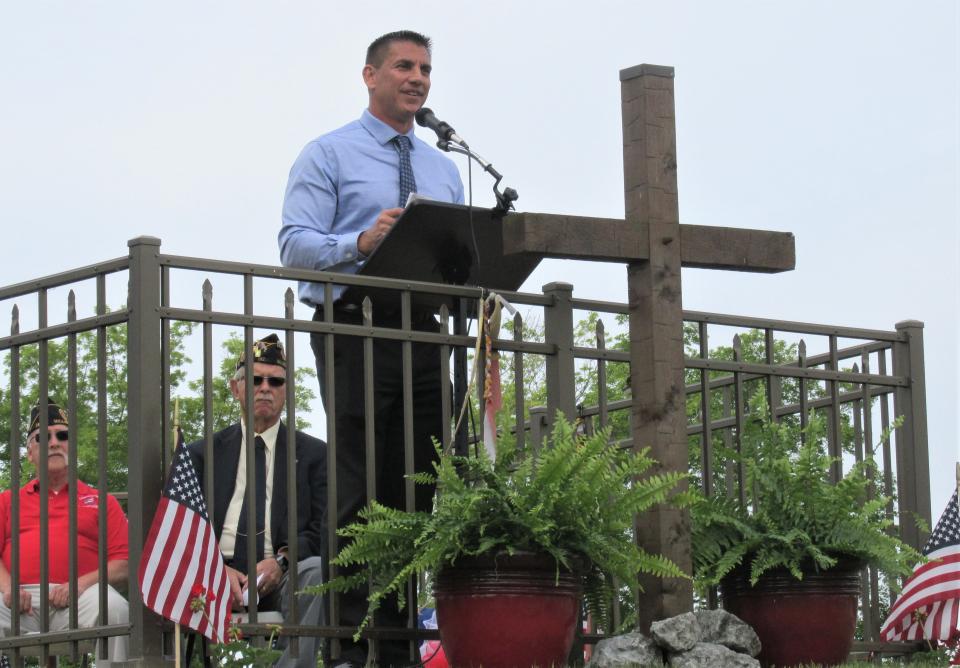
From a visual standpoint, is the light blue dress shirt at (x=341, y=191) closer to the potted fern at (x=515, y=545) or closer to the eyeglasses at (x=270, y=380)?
the eyeglasses at (x=270, y=380)

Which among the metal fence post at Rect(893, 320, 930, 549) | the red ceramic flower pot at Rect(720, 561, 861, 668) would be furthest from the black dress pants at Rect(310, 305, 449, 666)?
the metal fence post at Rect(893, 320, 930, 549)

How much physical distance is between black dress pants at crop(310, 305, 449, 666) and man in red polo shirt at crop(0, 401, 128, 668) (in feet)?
3.15

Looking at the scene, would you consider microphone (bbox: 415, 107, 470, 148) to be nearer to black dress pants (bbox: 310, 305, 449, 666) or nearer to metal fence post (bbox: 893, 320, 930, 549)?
black dress pants (bbox: 310, 305, 449, 666)

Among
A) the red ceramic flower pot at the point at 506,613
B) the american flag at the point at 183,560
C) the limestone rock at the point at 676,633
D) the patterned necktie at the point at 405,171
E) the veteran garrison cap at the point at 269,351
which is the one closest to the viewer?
the american flag at the point at 183,560

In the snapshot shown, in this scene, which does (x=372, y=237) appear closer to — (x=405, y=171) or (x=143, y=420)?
(x=405, y=171)

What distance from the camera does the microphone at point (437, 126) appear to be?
271 inches

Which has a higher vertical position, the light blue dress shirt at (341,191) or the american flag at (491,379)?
the light blue dress shirt at (341,191)

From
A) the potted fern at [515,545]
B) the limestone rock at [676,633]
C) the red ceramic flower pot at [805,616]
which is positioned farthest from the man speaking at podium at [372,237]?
the red ceramic flower pot at [805,616]

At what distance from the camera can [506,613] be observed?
20.3ft

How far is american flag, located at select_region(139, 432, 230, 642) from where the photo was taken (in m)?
6.07

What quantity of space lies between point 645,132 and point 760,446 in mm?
1377

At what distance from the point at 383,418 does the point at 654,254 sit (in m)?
1.30

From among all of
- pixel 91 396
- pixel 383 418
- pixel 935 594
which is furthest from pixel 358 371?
pixel 91 396

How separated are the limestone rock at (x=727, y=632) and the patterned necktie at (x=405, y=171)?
7.40 feet
